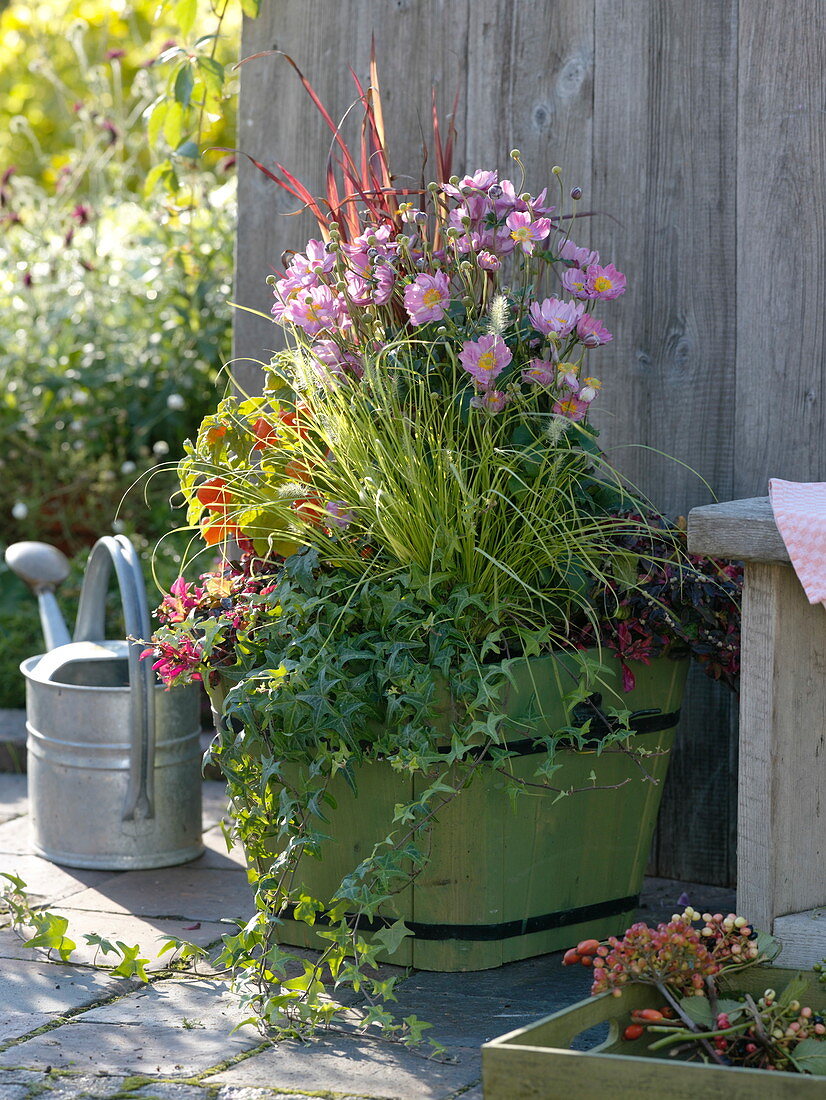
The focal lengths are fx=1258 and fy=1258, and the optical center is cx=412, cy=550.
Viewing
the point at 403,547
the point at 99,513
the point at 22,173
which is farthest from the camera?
the point at 22,173

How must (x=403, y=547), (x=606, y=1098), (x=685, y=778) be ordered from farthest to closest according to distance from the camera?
(x=685, y=778), (x=403, y=547), (x=606, y=1098)

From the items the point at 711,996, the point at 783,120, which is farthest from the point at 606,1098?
the point at 783,120

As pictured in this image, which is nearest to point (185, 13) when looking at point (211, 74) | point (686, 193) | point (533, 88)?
point (211, 74)

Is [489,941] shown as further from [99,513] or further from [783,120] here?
[99,513]

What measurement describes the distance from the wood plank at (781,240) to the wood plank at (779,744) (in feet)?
2.01

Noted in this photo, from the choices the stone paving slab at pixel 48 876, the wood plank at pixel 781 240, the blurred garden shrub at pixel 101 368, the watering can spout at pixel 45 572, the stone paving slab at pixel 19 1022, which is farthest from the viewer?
the blurred garden shrub at pixel 101 368

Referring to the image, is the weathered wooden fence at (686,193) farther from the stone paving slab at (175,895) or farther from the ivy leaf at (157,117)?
the stone paving slab at (175,895)

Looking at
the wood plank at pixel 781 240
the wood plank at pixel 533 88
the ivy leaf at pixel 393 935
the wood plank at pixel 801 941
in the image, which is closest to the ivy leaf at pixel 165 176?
the wood plank at pixel 533 88

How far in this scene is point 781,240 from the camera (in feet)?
7.75

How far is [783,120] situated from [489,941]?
1575 mm

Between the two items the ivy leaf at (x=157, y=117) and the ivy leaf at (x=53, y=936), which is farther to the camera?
the ivy leaf at (x=157, y=117)

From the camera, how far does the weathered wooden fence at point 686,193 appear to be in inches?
92.7

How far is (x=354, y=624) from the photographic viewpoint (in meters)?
2.02

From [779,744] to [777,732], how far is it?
0.07ft
